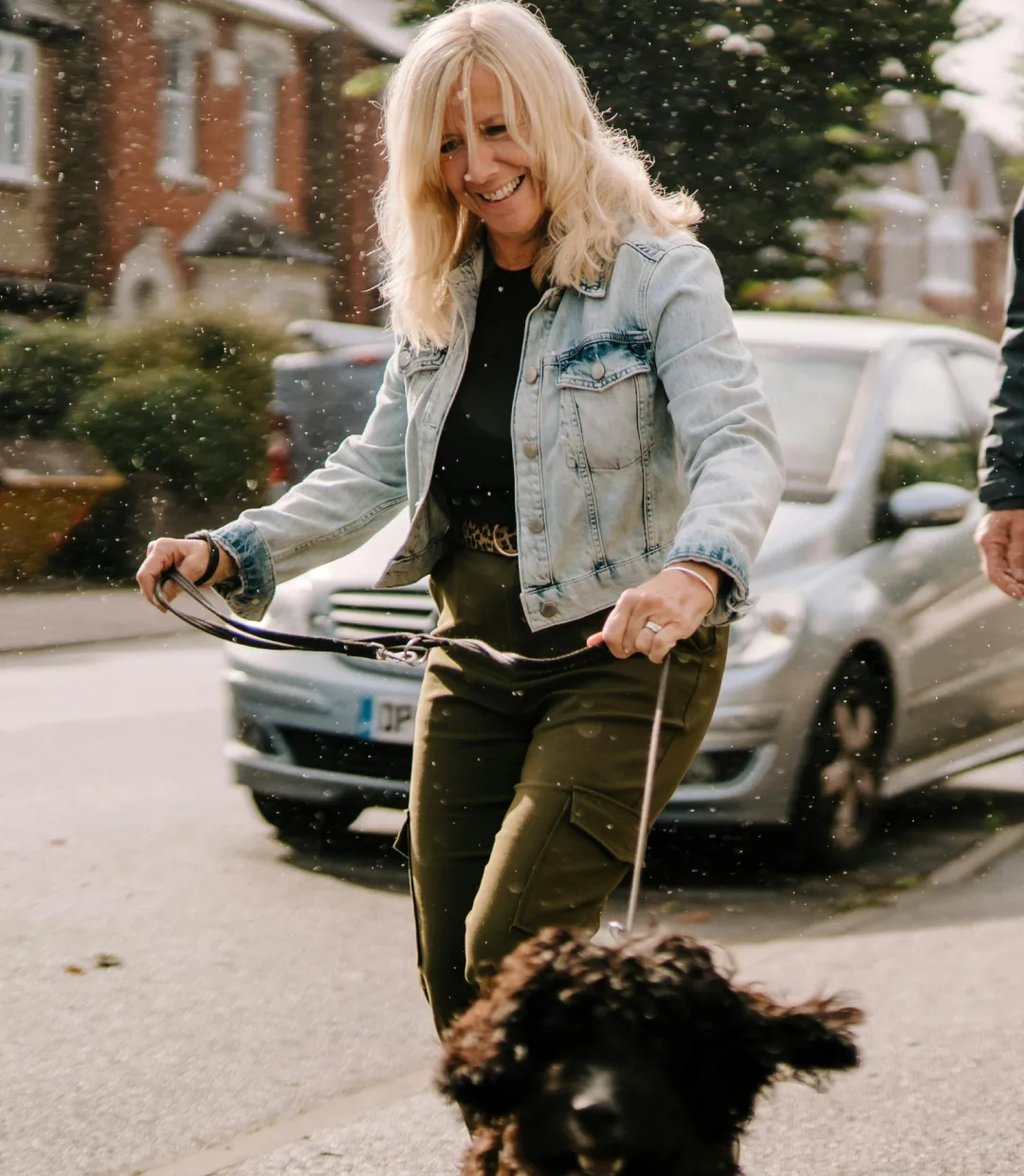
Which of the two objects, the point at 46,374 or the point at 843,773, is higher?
the point at 843,773

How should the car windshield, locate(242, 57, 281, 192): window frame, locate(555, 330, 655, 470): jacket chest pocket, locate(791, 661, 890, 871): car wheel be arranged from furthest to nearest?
locate(242, 57, 281, 192): window frame < the car windshield < locate(791, 661, 890, 871): car wheel < locate(555, 330, 655, 470): jacket chest pocket

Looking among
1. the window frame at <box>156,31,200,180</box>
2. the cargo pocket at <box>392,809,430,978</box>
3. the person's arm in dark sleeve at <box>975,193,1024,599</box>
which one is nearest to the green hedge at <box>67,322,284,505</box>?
the window frame at <box>156,31,200,180</box>

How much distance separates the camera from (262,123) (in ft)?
105

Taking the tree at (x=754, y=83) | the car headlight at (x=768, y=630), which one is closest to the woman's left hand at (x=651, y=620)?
the car headlight at (x=768, y=630)

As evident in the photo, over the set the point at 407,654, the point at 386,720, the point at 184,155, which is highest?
the point at 407,654

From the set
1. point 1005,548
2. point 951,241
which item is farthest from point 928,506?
point 951,241

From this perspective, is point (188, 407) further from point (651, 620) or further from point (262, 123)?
point (651, 620)

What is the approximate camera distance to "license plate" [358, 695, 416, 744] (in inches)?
243

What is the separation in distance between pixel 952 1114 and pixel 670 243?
2.23 metres

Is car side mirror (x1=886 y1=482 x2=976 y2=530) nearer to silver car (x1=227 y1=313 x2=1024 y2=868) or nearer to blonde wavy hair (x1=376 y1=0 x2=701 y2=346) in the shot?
silver car (x1=227 y1=313 x2=1024 y2=868)

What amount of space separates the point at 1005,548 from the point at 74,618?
507 inches

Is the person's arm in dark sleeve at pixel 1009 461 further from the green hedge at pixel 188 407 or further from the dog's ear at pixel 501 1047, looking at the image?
the green hedge at pixel 188 407

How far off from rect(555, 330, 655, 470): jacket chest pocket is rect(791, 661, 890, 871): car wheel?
3.38 m

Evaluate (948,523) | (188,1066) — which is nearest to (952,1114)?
(188,1066)
